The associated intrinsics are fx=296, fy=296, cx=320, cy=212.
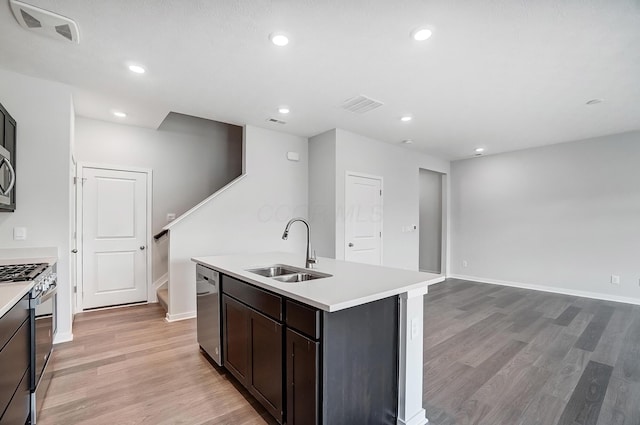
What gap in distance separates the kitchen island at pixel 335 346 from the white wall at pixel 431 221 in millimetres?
5362

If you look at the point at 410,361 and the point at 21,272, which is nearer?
the point at 410,361

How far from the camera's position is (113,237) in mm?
4199

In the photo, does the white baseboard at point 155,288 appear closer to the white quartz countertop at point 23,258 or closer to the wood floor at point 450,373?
the wood floor at point 450,373

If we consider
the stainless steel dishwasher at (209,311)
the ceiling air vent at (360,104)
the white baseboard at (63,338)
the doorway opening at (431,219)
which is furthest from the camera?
the doorway opening at (431,219)

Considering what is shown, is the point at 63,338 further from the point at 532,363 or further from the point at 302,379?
the point at 532,363

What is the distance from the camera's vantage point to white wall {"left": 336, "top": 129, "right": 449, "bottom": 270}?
453 centimetres

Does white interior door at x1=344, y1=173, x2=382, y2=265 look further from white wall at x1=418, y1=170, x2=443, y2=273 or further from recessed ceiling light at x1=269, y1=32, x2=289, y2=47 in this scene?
recessed ceiling light at x1=269, y1=32, x2=289, y2=47

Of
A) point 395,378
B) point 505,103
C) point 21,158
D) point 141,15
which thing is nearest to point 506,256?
point 505,103

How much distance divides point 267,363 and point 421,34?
2.46 m

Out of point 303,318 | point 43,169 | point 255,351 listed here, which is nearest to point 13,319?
point 255,351

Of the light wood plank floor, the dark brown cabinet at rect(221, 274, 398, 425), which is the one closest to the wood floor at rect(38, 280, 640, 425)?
the light wood plank floor

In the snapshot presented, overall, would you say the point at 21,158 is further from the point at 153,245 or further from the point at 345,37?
the point at 345,37

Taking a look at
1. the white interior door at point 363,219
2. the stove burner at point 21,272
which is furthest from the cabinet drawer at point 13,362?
the white interior door at point 363,219

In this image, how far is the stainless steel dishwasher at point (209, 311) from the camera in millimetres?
2455
